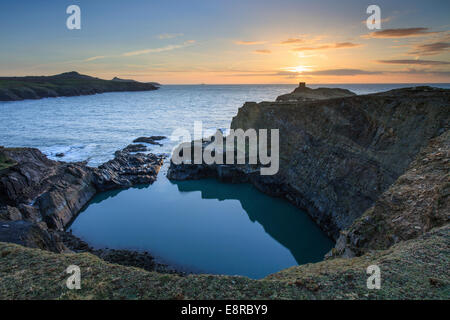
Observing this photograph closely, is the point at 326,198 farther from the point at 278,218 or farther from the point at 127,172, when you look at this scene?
the point at 127,172

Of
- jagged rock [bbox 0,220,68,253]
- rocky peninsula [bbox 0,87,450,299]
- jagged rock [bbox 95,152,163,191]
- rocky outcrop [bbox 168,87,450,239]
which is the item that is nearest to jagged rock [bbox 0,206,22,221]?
rocky peninsula [bbox 0,87,450,299]

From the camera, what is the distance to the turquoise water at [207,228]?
21.3 m

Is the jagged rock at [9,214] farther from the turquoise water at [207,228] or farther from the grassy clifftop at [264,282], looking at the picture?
the grassy clifftop at [264,282]

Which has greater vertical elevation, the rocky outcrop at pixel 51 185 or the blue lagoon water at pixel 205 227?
the rocky outcrop at pixel 51 185

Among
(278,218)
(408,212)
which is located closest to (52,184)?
(278,218)

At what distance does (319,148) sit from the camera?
94.6ft

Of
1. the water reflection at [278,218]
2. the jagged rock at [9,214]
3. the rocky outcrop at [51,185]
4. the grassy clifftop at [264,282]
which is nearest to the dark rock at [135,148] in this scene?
the rocky outcrop at [51,185]

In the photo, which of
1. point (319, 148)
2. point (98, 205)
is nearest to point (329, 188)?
point (319, 148)

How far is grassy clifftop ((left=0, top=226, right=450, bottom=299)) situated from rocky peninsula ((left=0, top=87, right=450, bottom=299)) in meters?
0.04

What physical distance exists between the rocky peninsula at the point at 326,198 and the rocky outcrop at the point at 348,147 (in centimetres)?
11

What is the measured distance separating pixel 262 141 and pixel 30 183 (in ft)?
96.8

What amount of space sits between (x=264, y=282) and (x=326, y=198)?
59.5 ft

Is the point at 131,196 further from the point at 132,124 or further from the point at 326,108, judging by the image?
the point at 132,124
